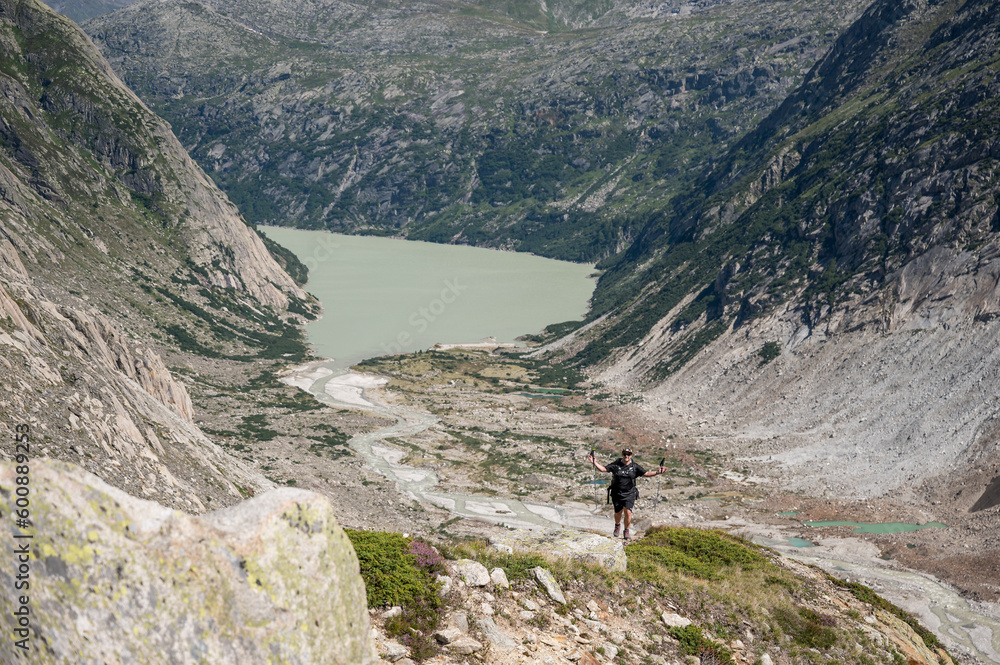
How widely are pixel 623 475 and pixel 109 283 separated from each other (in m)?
135

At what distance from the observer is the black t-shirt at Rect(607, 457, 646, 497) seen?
2331 cm

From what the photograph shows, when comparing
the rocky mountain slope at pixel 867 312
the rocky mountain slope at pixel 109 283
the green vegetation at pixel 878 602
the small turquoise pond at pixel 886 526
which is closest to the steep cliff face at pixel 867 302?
the rocky mountain slope at pixel 867 312

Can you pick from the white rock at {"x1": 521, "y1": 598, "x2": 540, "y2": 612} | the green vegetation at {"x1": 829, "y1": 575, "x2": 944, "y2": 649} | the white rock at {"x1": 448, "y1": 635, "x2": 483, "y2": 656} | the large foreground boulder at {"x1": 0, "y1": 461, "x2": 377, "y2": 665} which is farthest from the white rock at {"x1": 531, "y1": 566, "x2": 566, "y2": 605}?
the green vegetation at {"x1": 829, "y1": 575, "x2": 944, "y2": 649}

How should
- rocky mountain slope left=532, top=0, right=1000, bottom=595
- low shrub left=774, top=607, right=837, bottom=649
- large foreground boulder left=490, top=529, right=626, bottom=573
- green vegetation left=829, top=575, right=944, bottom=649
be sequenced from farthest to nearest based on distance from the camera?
rocky mountain slope left=532, top=0, right=1000, bottom=595, green vegetation left=829, top=575, right=944, bottom=649, large foreground boulder left=490, top=529, right=626, bottom=573, low shrub left=774, top=607, right=837, bottom=649

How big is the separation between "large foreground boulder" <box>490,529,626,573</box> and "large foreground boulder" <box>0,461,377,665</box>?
1182cm

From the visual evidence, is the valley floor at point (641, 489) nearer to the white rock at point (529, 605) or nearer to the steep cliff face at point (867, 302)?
the steep cliff face at point (867, 302)

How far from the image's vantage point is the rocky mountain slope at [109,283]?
37.2 metres

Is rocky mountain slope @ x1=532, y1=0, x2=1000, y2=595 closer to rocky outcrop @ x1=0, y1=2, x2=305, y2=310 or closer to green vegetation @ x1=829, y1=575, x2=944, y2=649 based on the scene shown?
green vegetation @ x1=829, y1=575, x2=944, y2=649

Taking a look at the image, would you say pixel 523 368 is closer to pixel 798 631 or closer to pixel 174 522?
pixel 798 631

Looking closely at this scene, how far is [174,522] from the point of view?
1023cm

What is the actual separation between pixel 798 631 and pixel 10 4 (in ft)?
747

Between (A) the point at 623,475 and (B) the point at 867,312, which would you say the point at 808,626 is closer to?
(A) the point at 623,475

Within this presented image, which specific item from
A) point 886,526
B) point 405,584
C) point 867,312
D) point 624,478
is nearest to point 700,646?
point 624,478

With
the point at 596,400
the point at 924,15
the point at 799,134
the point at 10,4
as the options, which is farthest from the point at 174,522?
the point at 10,4
